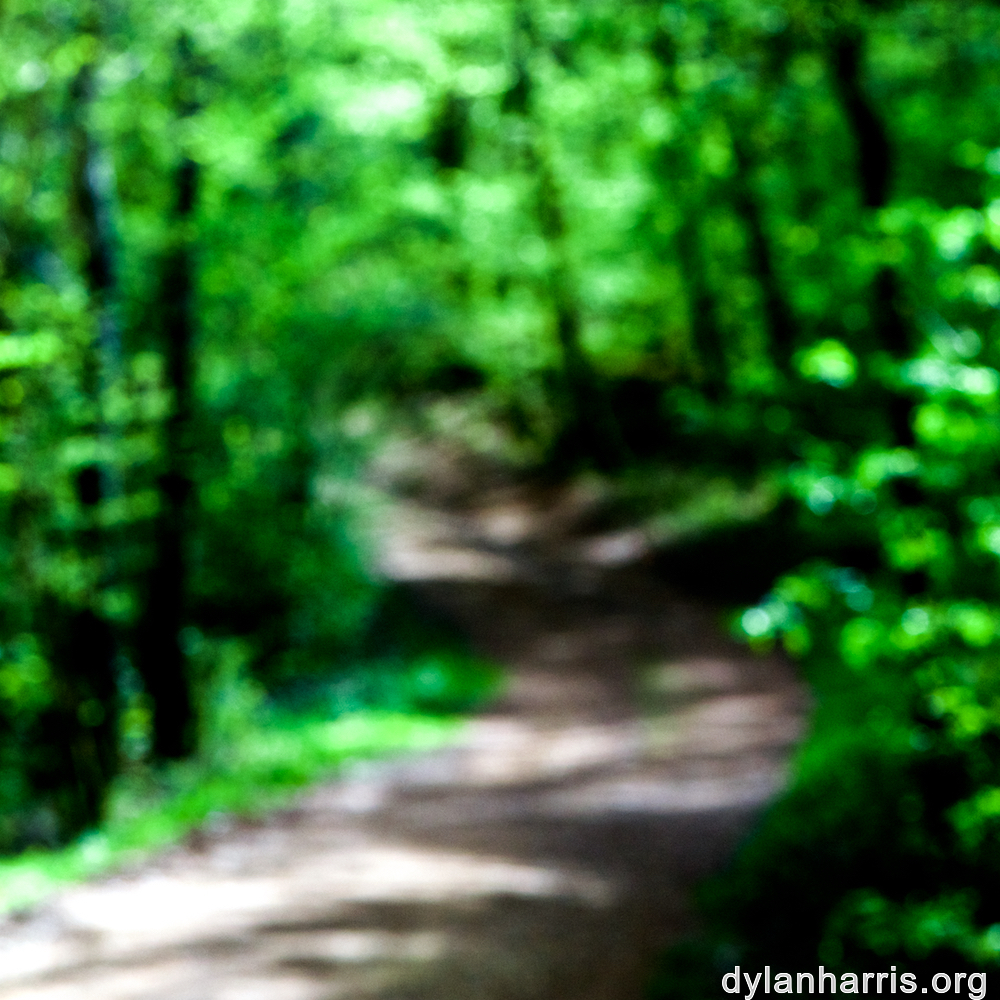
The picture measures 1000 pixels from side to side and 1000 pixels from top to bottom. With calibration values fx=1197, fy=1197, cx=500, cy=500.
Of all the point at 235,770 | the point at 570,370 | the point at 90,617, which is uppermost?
the point at 570,370

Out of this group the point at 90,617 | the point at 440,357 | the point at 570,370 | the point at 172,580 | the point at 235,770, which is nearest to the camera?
the point at 90,617

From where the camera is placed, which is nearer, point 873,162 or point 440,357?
point 873,162

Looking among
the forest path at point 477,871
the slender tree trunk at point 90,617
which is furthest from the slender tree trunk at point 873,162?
the slender tree trunk at point 90,617

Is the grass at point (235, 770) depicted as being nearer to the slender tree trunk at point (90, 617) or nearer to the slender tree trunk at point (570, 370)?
the slender tree trunk at point (90, 617)

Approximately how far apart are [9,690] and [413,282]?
10.0 m

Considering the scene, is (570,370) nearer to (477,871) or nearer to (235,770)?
(235,770)

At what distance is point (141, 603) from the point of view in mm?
12500

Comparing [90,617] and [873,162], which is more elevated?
[873,162]

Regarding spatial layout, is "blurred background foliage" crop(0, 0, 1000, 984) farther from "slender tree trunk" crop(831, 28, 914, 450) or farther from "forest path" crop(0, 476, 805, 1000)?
"forest path" crop(0, 476, 805, 1000)

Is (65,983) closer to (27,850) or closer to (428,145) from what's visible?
(27,850)

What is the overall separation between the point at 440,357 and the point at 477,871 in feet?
54.2

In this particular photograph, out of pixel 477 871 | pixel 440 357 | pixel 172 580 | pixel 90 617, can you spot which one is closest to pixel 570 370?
pixel 440 357

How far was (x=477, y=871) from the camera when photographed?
8.06m

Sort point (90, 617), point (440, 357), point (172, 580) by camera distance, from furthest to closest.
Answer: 1. point (440, 357)
2. point (172, 580)
3. point (90, 617)
